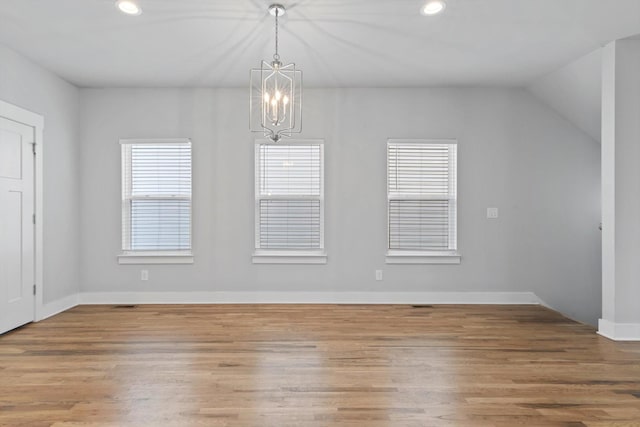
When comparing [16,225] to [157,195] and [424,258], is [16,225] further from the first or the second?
[424,258]

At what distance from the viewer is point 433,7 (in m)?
3.01

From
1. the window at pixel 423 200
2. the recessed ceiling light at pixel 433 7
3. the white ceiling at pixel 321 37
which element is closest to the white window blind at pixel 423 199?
the window at pixel 423 200

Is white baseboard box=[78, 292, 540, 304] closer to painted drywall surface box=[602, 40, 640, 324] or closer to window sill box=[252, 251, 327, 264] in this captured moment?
window sill box=[252, 251, 327, 264]

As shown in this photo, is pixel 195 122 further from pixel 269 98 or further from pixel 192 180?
pixel 269 98

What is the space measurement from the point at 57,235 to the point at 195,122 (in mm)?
2067

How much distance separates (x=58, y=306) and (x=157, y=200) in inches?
64.4

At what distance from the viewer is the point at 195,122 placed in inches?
195

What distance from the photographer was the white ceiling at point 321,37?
3029 mm

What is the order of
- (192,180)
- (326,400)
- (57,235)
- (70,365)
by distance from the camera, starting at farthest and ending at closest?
(192,180) < (57,235) < (70,365) < (326,400)

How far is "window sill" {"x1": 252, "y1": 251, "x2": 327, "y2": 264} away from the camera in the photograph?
4.93 meters

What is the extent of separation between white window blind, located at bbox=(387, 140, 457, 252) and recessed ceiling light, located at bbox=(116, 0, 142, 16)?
3.10 meters

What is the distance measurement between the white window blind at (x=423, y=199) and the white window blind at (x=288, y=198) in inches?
38.0

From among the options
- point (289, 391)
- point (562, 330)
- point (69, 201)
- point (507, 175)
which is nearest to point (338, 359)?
point (289, 391)

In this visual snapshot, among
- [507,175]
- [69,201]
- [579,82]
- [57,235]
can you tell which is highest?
[579,82]
